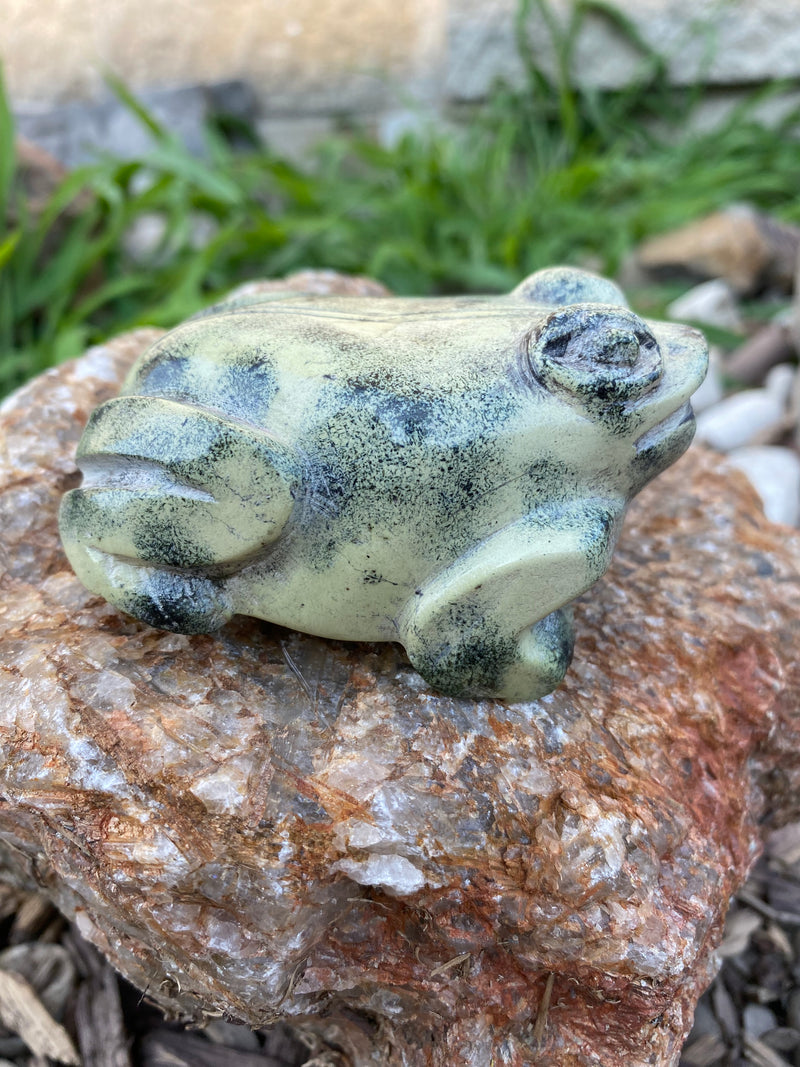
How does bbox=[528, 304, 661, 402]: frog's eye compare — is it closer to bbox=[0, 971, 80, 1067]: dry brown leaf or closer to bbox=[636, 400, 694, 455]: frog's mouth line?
bbox=[636, 400, 694, 455]: frog's mouth line

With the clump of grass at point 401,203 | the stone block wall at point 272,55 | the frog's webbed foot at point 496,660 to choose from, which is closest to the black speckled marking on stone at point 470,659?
the frog's webbed foot at point 496,660

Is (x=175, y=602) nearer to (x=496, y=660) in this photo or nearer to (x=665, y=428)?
(x=496, y=660)

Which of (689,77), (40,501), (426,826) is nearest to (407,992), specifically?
(426,826)

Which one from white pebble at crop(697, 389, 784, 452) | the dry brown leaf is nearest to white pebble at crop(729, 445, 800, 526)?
Result: white pebble at crop(697, 389, 784, 452)

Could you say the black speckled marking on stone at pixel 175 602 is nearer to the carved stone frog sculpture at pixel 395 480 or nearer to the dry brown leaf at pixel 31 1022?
the carved stone frog sculpture at pixel 395 480

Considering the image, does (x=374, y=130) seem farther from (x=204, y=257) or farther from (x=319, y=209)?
(x=204, y=257)
